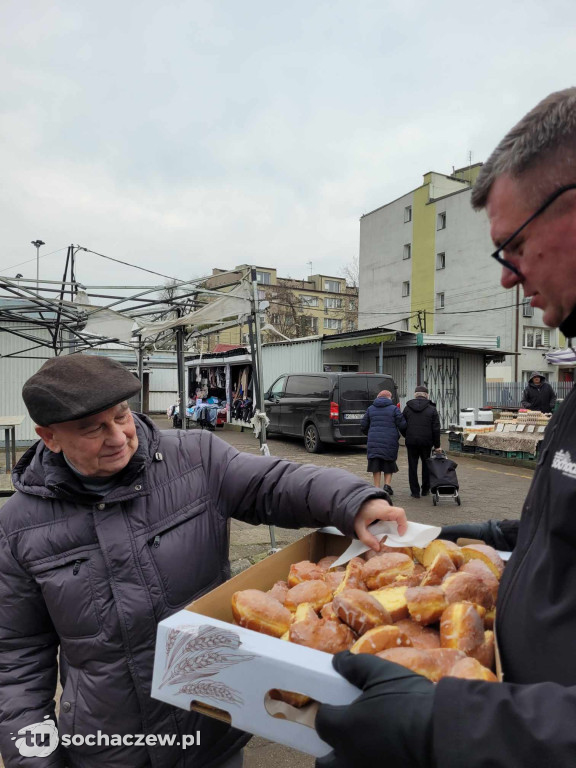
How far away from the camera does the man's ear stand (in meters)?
1.60

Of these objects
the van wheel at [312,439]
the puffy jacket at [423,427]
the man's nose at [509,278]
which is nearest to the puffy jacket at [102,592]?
the man's nose at [509,278]

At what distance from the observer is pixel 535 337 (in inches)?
1166

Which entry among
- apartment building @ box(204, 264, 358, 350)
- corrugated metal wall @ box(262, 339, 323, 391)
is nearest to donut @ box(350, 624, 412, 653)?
corrugated metal wall @ box(262, 339, 323, 391)

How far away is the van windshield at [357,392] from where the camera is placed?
41.5 ft

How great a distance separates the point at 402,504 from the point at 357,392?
4694 millimetres

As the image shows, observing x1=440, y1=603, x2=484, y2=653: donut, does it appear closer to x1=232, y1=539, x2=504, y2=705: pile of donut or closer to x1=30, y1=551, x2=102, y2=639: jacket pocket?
x1=232, y1=539, x2=504, y2=705: pile of donut

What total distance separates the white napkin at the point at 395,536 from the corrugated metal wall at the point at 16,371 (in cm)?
1339

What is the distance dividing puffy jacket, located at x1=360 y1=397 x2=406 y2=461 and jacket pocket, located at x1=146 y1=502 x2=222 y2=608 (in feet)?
23.0

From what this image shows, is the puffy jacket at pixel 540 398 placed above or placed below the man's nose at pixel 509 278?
below

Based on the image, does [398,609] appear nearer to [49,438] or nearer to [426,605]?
[426,605]

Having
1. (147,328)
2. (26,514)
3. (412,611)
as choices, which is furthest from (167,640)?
(147,328)

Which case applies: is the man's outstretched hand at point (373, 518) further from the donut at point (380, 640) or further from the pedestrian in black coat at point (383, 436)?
the pedestrian in black coat at point (383, 436)

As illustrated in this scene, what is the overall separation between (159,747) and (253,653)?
799 mm

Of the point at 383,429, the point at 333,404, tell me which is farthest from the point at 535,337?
the point at 383,429
